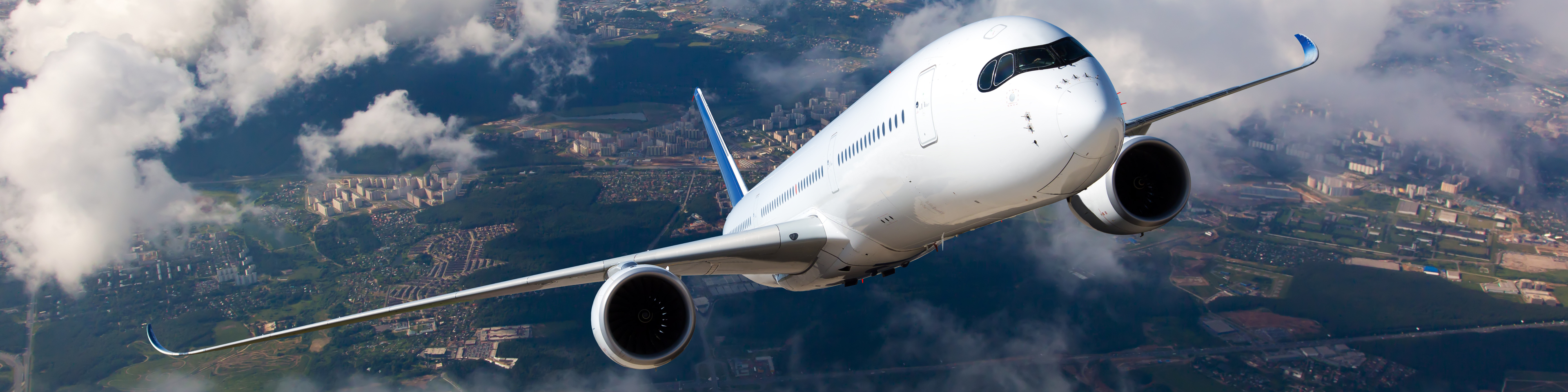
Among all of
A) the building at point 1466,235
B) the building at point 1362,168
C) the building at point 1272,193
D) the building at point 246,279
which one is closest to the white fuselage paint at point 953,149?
the building at point 1272,193

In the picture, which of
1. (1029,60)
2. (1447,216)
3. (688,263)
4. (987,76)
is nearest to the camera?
(1029,60)

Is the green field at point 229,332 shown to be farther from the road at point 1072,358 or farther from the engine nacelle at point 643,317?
the engine nacelle at point 643,317

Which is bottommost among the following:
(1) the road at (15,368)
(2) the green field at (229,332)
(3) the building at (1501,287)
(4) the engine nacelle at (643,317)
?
(1) the road at (15,368)

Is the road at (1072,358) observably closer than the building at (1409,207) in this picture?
Yes

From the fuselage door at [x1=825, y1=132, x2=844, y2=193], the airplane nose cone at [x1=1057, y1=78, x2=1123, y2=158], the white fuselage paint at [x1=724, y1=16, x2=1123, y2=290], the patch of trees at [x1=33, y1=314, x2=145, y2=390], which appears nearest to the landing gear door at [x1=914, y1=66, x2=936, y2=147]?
the white fuselage paint at [x1=724, y1=16, x2=1123, y2=290]

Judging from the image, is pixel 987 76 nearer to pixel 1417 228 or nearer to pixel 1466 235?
pixel 1417 228

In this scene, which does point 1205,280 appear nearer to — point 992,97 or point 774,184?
point 774,184

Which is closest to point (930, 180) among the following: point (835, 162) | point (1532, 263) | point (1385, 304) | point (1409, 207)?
point (835, 162)
